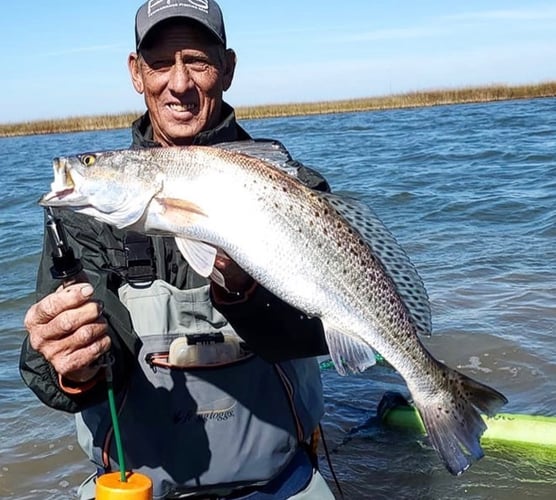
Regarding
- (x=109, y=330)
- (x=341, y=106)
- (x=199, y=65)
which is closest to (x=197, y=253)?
(x=109, y=330)

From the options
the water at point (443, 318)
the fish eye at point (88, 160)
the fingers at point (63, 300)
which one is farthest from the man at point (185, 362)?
the water at point (443, 318)

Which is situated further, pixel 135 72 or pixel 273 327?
pixel 135 72

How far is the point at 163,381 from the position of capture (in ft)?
11.4

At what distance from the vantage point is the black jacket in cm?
321

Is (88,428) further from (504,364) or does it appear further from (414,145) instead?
(414,145)

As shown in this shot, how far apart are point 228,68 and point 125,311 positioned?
1.38 meters

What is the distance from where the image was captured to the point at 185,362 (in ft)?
11.3

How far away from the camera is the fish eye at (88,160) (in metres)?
2.87

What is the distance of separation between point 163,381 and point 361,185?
14.9m

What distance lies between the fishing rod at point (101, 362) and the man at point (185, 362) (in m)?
0.16

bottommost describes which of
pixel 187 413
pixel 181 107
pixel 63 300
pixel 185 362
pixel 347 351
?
→ pixel 187 413

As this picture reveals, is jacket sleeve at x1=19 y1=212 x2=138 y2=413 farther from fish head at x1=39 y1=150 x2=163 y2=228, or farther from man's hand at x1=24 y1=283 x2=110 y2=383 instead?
fish head at x1=39 y1=150 x2=163 y2=228

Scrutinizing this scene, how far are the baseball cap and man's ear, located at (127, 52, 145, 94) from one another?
0.13 meters

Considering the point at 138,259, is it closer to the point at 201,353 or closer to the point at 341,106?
the point at 201,353
